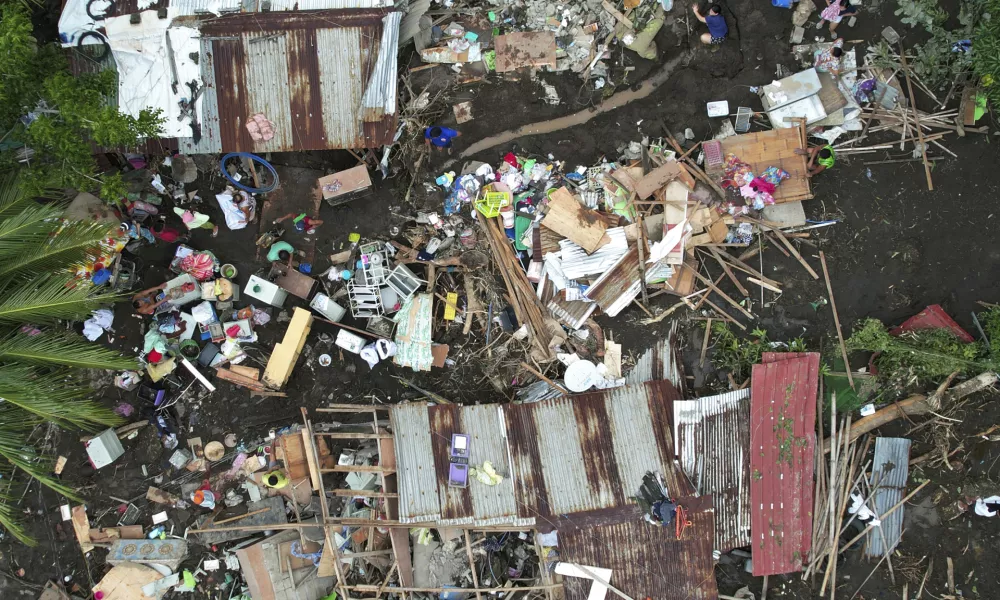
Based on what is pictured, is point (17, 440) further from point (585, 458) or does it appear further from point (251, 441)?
point (585, 458)

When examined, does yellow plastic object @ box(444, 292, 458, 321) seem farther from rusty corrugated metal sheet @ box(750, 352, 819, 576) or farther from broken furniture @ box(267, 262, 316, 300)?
rusty corrugated metal sheet @ box(750, 352, 819, 576)

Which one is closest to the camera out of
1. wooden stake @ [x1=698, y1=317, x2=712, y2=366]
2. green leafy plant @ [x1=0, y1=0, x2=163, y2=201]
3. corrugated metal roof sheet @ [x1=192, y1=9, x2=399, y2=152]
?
green leafy plant @ [x1=0, y1=0, x2=163, y2=201]

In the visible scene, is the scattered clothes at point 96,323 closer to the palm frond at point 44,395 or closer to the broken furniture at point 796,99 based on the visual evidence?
the palm frond at point 44,395

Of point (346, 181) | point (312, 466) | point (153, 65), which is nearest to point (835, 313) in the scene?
point (346, 181)

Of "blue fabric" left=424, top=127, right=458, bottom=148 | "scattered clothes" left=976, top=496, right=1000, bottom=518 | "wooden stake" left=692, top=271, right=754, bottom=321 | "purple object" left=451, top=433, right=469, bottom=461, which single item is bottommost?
"scattered clothes" left=976, top=496, right=1000, bottom=518

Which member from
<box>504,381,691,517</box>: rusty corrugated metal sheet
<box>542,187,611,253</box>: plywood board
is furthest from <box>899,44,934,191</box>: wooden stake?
<box>504,381,691,517</box>: rusty corrugated metal sheet
